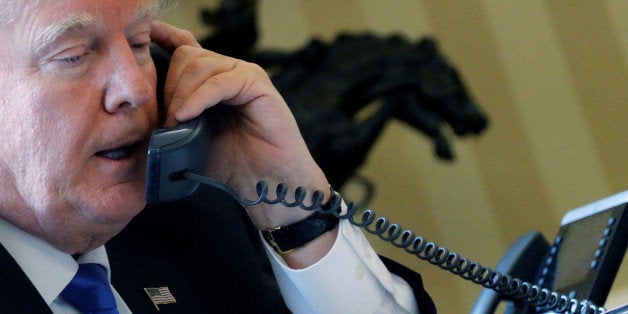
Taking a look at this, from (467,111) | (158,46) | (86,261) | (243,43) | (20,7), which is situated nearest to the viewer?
(20,7)

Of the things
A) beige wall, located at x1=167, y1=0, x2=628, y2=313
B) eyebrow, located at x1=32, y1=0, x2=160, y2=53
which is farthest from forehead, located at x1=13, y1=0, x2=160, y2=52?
beige wall, located at x1=167, y1=0, x2=628, y2=313

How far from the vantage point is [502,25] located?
2.03m

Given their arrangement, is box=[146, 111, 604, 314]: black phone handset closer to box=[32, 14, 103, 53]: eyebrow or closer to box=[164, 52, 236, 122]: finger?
box=[164, 52, 236, 122]: finger

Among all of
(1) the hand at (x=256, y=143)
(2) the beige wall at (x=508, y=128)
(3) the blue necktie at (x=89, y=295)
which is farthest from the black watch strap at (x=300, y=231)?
(2) the beige wall at (x=508, y=128)

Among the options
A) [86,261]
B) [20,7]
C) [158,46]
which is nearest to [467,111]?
[158,46]

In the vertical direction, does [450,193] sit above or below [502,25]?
below

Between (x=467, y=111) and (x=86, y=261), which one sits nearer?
(x=86, y=261)

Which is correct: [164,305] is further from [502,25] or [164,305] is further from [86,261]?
[502,25]

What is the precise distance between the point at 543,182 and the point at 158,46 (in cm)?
107

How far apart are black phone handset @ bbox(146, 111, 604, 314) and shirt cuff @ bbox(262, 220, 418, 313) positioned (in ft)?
0.15

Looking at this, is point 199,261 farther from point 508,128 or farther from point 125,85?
point 508,128

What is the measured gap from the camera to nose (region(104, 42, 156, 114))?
0.98 meters

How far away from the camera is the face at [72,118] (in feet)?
3.09

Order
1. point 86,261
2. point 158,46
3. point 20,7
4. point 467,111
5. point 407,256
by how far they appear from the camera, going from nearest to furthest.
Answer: point 20,7
point 86,261
point 158,46
point 467,111
point 407,256
